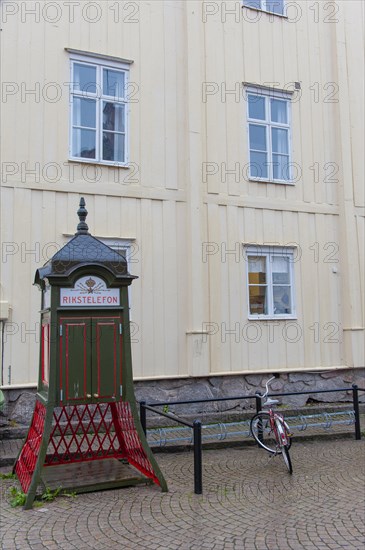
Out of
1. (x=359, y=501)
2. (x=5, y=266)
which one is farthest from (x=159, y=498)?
(x=5, y=266)

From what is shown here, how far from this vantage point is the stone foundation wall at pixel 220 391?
8.76 metres

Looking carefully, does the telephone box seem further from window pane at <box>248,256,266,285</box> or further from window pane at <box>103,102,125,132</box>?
window pane at <box>248,256,266,285</box>

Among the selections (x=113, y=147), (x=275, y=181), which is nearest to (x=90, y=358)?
(x=113, y=147)

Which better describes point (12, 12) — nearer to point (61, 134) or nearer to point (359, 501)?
point (61, 134)

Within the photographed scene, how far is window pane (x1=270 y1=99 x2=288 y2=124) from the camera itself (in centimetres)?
1167

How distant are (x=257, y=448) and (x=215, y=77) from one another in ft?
24.1

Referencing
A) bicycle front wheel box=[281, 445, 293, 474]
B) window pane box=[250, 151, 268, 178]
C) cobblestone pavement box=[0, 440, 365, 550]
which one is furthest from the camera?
window pane box=[250, 151, 268, 178]

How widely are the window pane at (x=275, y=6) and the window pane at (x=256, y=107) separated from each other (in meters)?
2.18

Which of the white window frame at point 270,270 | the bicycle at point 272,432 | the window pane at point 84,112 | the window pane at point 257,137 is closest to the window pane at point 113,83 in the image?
the window pane at point 84,112

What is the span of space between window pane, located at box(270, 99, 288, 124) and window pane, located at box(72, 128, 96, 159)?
4124 millimetres

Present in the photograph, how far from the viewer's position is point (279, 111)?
38.6ft

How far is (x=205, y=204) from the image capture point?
1058 centimetres

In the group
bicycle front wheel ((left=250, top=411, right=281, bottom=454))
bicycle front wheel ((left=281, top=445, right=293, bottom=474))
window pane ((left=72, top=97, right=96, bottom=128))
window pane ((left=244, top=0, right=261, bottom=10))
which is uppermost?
window pane ((left=244, top=0, right=261, bottom=10))

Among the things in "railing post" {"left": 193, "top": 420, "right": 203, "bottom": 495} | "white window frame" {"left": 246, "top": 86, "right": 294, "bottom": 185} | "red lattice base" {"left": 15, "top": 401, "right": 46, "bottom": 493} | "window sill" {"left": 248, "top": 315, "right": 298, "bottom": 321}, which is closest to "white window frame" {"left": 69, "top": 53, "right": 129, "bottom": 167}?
"white window frame" {"left": 246, "top": 86, "right": 294, "bottom": 185}
